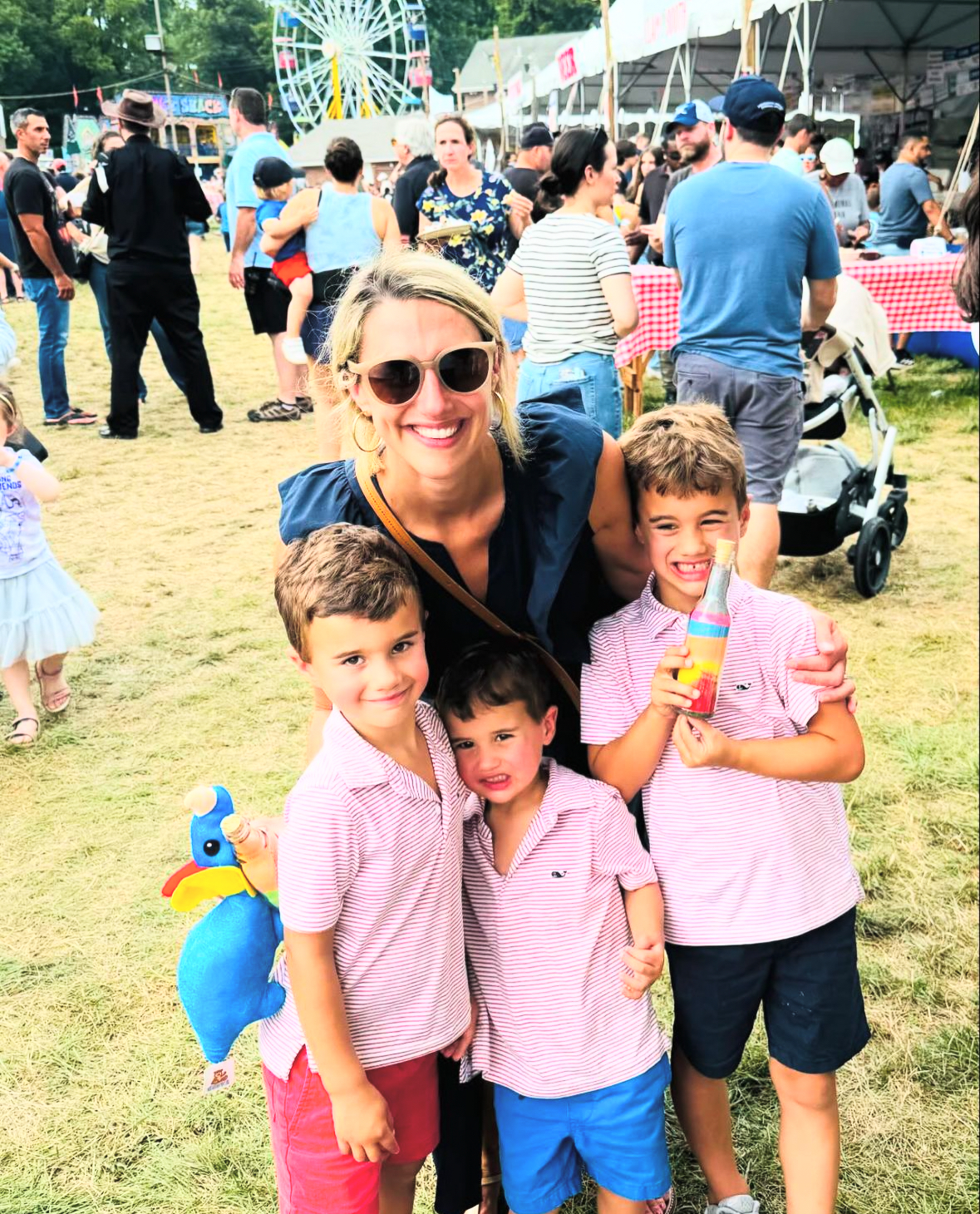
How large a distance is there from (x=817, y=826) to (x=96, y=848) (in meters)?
2.17

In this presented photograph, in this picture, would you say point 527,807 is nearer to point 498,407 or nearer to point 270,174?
point 498,407

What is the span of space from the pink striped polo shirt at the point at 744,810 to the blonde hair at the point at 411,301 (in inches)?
15.7

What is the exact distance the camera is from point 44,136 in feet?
21.3

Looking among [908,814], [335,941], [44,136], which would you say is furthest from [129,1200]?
[44,136]

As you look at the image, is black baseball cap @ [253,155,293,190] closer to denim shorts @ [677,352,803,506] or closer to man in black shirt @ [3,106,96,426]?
man in black shirt @ [3,106,96,426]

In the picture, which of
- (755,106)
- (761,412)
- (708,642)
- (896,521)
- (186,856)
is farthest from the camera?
(896,521)

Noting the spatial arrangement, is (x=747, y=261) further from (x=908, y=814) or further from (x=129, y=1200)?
(x=129, y=1200)

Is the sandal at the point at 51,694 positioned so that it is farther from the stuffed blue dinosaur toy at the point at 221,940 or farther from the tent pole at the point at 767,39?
the tent pole at the point at 767,39

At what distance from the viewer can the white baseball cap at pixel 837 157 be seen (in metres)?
8.20

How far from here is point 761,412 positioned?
3834 millimetres

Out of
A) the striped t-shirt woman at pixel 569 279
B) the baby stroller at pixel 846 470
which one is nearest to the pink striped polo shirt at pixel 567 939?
the baby stroller at pixel 846 470

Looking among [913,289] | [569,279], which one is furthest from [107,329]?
[913,289]

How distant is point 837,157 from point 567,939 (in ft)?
27.6

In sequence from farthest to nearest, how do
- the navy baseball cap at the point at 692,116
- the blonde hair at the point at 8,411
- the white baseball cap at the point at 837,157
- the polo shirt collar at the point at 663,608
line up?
the white baseball cap at the point at 837,157, the navy baseball cap at the point at 692,116, the blonde hair at the point at 8,411, the polo shirt collar at the point at 663,608
